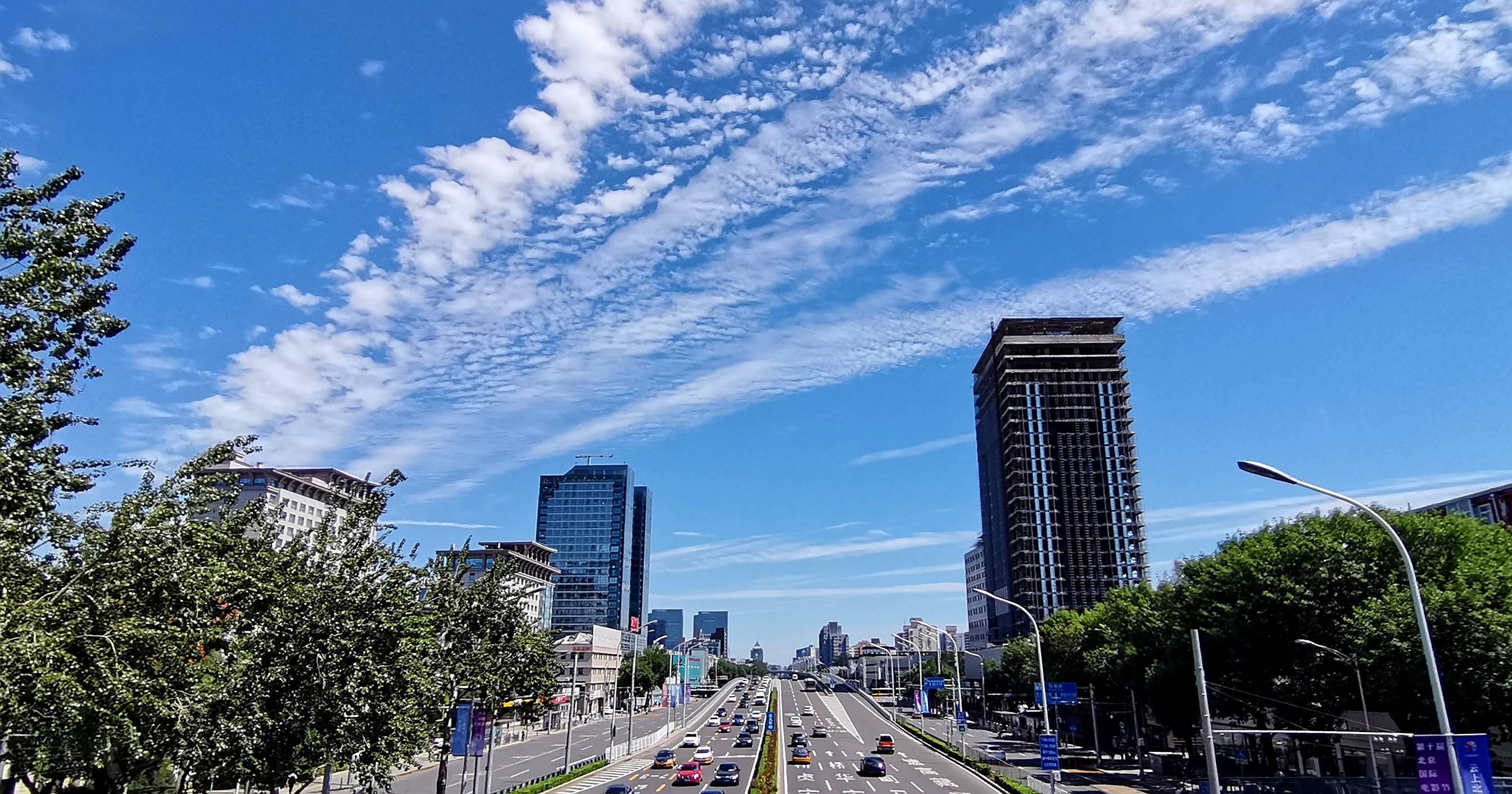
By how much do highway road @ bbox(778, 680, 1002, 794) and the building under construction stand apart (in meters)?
53.0

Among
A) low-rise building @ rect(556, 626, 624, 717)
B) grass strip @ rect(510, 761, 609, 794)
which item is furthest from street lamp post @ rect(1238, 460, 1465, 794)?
low-rise building @ rect(556, 626, 624, 717)

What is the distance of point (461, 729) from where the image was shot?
99.6ft

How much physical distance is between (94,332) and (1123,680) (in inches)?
2536

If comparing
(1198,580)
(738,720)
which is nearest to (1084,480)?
(738,720)

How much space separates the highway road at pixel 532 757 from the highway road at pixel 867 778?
36.0 ft

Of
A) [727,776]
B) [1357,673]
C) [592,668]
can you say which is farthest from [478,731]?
[592,668]

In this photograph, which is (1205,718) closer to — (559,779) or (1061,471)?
(559,779)

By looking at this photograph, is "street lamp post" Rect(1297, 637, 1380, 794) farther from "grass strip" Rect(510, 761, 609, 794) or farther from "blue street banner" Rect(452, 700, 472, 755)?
"grass strip" Rect(510, 761, 609, 794)

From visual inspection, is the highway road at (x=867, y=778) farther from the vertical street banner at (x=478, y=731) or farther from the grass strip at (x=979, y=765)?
the vertical street banner at (x=478, y=731)

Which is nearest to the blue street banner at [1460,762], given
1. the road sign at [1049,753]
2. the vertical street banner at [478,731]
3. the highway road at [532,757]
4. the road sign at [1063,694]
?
the road sign at [1049,753]

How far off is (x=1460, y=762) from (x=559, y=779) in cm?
4644

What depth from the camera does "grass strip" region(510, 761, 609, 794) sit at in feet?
149

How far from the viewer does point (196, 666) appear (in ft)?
52.3

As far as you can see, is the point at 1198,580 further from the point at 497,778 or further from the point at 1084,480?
the point at 1084,480
